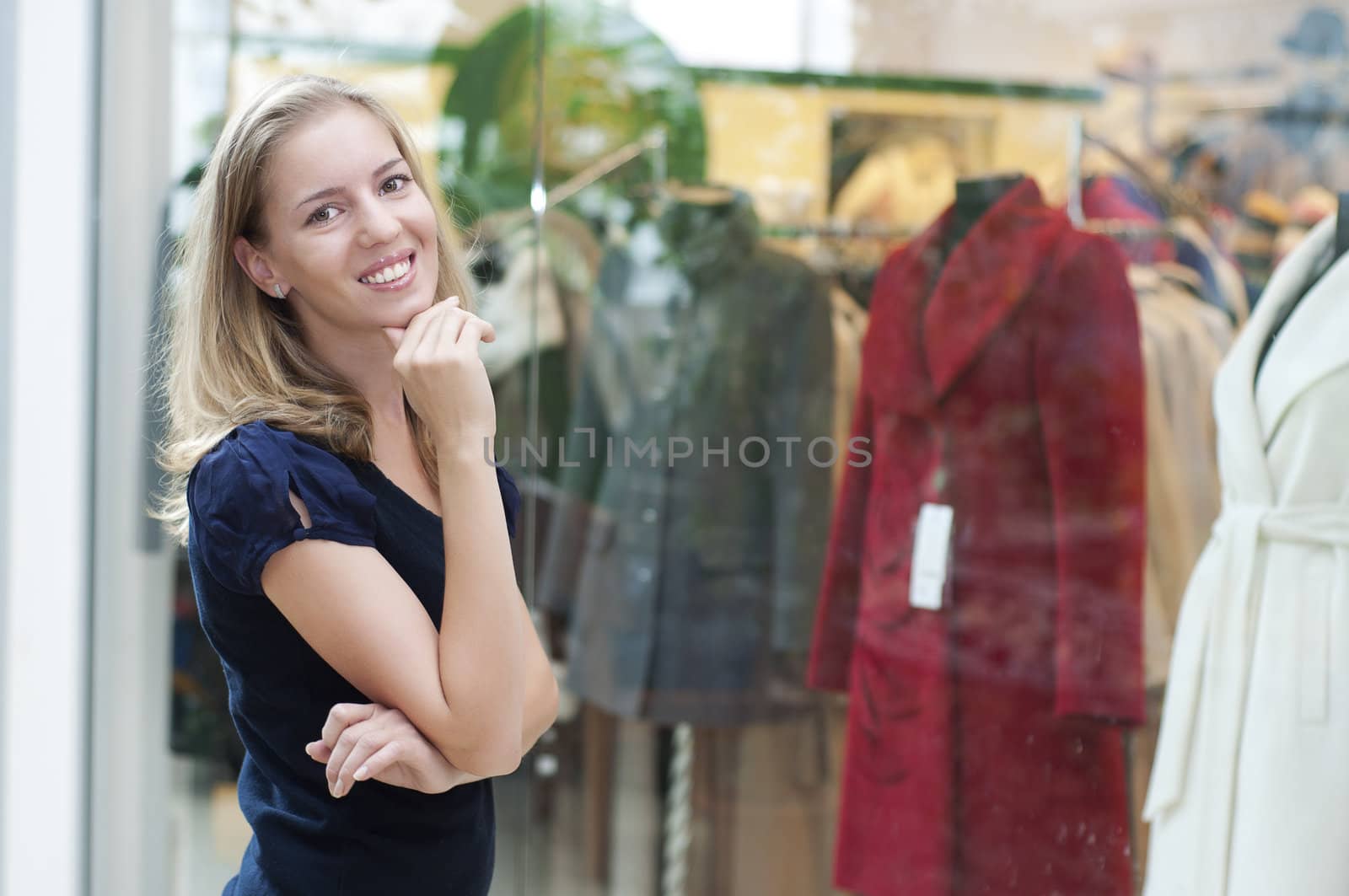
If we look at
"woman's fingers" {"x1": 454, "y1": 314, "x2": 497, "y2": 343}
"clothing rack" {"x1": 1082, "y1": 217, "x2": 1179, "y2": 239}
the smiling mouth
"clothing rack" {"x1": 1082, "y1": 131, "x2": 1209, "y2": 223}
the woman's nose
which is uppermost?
"clothing rack" {"x1": 1082, "y1": 131, "x2": 1209, "y2": 223}

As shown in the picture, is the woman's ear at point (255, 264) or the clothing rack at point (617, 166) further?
the clothing rack at point (617, 166)

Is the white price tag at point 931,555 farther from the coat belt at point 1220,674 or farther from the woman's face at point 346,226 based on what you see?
the woman's face at point 346,226

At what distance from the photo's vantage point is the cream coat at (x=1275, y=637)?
1.32 metres

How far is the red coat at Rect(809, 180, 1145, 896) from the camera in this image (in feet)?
5.03

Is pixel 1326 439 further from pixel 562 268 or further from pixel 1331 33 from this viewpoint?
pixel 562 268

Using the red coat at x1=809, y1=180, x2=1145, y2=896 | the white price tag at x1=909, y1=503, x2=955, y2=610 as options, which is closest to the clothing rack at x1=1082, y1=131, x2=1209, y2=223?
the red coat at x1=809, y1=180, x2=1145, y2=896

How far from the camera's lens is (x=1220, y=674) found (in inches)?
55.2

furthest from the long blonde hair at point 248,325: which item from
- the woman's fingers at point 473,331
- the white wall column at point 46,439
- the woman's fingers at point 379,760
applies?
the white wall column at point 46,439

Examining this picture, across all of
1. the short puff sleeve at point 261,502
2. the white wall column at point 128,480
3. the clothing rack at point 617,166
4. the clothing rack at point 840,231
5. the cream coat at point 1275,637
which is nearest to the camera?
the short puff sleeve at point 261,502

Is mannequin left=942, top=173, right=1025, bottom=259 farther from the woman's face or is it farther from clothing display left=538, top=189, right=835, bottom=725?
the woman's face

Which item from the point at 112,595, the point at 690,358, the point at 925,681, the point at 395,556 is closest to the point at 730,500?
the point at 690,358

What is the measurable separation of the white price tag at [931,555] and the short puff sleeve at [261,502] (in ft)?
3.04

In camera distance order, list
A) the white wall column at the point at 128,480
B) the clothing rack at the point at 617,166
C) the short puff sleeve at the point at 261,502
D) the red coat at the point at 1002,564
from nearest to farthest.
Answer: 1. the short puff sleeve at the point at 261,502
2. the red coat at the point at 1002,564
3. the clothing rack at the point at 617,166
4. the white wall column at the point at 128,480

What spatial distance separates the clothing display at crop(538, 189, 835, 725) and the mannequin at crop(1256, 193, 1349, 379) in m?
0.58
